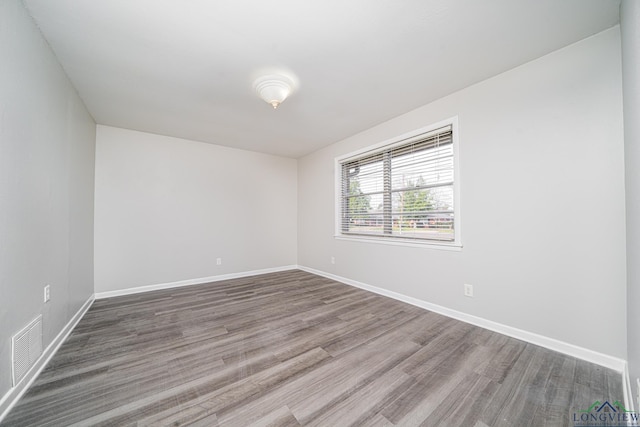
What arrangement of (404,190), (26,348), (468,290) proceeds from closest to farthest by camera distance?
1. (26,348)
2. (468,290)
3. (404,190)

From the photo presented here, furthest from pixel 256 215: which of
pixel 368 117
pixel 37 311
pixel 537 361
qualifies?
pixel 537 361

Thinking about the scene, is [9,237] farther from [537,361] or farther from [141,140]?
[537,361]

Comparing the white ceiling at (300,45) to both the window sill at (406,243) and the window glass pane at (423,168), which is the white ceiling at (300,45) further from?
the window sill at (406,243)

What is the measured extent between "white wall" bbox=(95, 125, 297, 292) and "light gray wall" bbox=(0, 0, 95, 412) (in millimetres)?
856

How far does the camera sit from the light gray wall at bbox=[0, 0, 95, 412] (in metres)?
1.31

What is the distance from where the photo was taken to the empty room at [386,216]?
1.36m

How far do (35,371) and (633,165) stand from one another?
4.01 m

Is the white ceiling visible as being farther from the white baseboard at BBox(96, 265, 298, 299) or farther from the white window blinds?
the white baseboard at BBox(96, 265, 298, 299)

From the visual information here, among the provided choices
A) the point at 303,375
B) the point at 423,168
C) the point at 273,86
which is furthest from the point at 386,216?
the point at 303,375

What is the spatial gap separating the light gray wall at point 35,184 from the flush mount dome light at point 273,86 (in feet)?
5.06

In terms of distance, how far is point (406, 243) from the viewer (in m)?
3.03

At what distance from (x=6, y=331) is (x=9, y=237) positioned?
0.53m

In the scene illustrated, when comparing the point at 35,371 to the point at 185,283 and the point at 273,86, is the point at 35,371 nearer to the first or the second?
the point at 185,283

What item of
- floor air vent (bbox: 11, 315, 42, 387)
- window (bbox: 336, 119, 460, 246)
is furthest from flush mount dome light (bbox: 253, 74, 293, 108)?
floor air vent (bbox: 11, 315, 42, 387)
